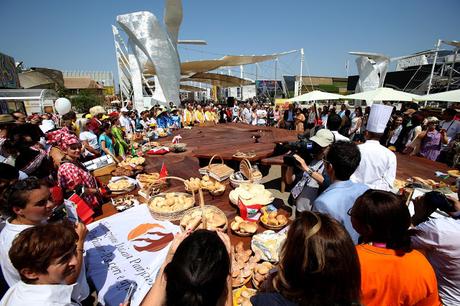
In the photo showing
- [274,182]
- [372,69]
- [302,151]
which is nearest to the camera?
[302,151]

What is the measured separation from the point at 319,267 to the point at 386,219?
586 millimetres

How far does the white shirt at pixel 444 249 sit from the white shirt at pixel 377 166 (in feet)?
3.96

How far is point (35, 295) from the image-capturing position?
111 centimetres

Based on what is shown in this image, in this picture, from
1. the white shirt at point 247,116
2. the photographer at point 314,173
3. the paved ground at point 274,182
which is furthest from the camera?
the white shirt at point 247,116

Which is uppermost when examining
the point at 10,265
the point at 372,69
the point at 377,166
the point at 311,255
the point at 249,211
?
the point at 372,69

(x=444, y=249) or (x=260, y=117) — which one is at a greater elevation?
(x=260, y=117)

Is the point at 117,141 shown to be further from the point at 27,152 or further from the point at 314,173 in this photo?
the point at 314,173

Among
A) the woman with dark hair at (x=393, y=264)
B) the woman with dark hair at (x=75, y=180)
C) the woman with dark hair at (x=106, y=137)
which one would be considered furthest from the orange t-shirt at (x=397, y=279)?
the woman with dark hair at (x=106, y=137)

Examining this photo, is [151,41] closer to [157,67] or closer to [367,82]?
[157,67]

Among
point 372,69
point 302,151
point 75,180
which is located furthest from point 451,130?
point 372,69

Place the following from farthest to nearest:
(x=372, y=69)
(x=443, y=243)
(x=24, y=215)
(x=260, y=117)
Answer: (x=372, y=69), (x=260, y=117), (x=24, y=215), (x=443, y=243)

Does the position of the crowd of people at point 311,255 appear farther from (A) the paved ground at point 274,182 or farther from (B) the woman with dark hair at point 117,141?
(B) the woman with dark hair at point 117,141

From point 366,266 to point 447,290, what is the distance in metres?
1.02

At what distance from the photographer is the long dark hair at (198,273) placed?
873 mm
